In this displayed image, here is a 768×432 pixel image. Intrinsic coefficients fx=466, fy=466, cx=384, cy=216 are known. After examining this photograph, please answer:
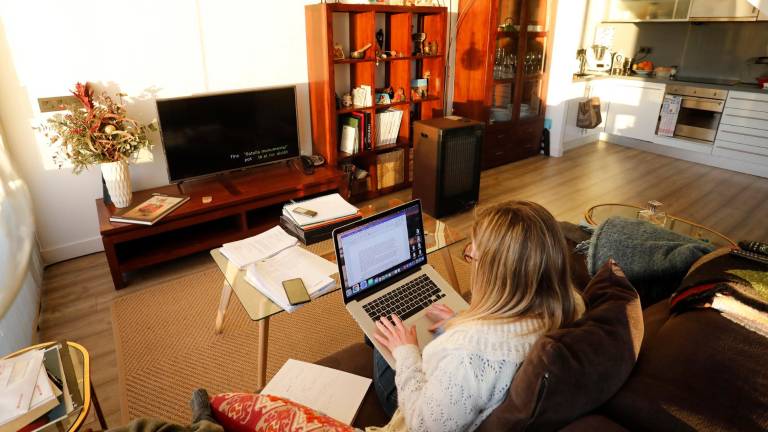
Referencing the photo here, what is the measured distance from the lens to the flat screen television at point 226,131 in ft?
9.03

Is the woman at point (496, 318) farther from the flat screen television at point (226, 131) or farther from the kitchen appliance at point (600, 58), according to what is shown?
the kitchen appliance at point (600, 58)

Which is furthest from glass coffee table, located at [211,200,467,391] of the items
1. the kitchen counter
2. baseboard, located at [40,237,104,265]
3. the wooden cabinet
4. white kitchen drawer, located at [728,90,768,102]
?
white kitchen drawer, located at [728,90,768,102]

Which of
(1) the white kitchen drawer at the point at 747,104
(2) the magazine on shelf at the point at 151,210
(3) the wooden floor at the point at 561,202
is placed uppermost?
(1) the white kitchen drawer at the point at 747,104

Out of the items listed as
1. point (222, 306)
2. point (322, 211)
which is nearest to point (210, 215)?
point (222, 306)

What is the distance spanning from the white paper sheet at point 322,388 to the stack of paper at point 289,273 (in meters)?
0.25

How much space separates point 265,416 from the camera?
2.82 feet

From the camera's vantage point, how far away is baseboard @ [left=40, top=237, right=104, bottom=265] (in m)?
2.81

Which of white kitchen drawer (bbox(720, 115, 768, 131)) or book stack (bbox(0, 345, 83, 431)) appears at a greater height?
white kitchen drawer (bbox(720, 115, 768, 131))

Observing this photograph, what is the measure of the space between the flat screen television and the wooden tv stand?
14 centimetres

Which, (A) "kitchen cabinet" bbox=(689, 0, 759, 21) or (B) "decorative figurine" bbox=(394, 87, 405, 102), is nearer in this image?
(B) "decorative figurine" bbox=(394, 87, 405, 102)

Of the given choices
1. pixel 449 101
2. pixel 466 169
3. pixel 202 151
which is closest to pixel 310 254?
pixel 202 151

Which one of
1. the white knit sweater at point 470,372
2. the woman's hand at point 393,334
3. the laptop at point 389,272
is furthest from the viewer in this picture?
the laptop at point 389,272

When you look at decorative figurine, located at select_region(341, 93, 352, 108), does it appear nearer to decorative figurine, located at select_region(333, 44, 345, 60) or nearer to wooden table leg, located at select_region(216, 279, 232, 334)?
decorative figurine, located at select_region(333, 44, 345, 60)

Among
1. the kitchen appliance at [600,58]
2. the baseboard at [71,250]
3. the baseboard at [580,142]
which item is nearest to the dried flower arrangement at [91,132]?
the baseboard at [71,250]
